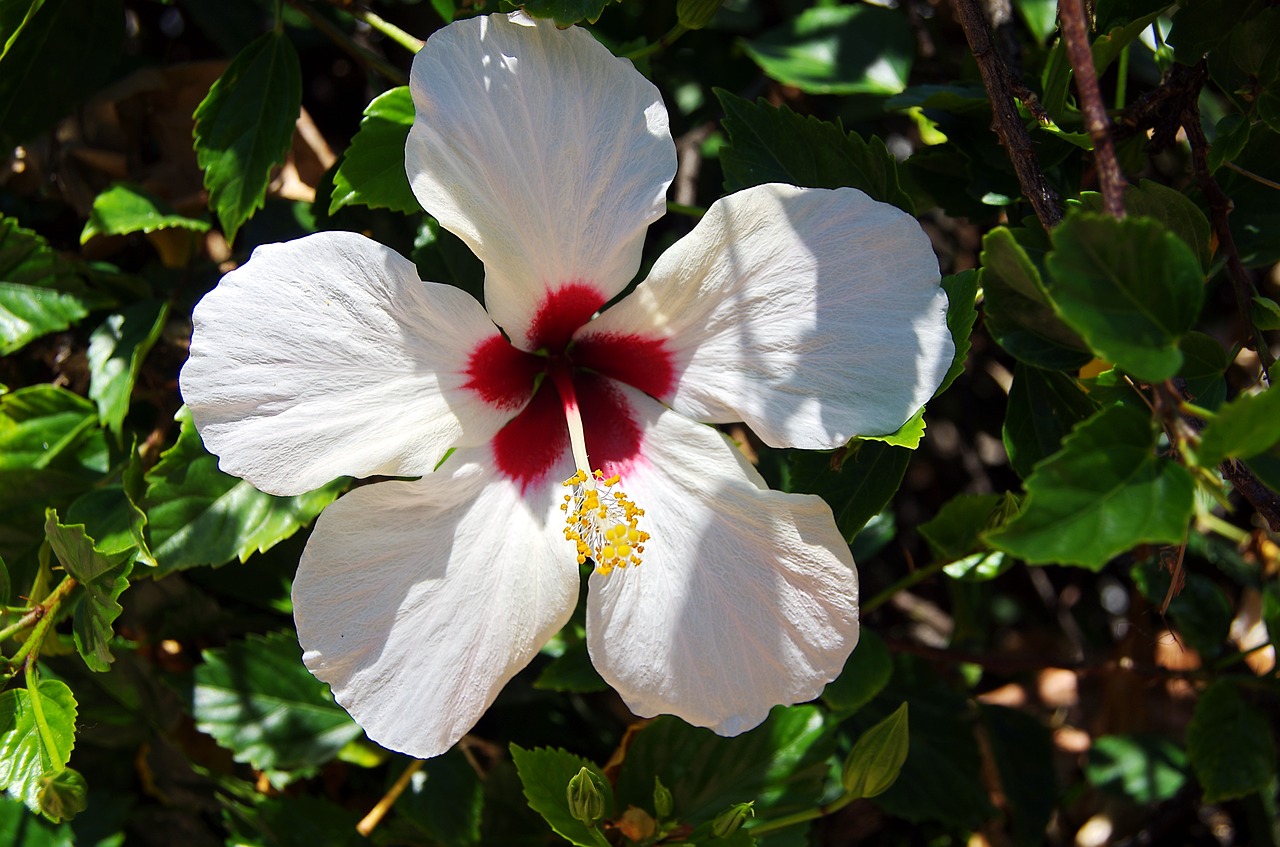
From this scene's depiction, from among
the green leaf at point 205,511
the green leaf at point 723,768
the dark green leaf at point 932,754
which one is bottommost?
the dark green leaf at point 932,754

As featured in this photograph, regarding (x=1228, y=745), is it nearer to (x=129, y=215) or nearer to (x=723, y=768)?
(x=723, y=768)

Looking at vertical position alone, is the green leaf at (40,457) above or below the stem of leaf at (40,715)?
above

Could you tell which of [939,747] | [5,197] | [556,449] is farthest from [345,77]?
[939,747]

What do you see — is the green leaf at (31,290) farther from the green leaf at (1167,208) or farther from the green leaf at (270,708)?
the green leaf at (1167,208)

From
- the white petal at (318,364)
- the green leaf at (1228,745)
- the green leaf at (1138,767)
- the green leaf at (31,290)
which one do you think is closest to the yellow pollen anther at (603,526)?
the white petal at (318,364)

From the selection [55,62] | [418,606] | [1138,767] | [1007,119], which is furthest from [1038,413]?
[55,62]

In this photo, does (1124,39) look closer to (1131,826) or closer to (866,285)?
(866,285)
